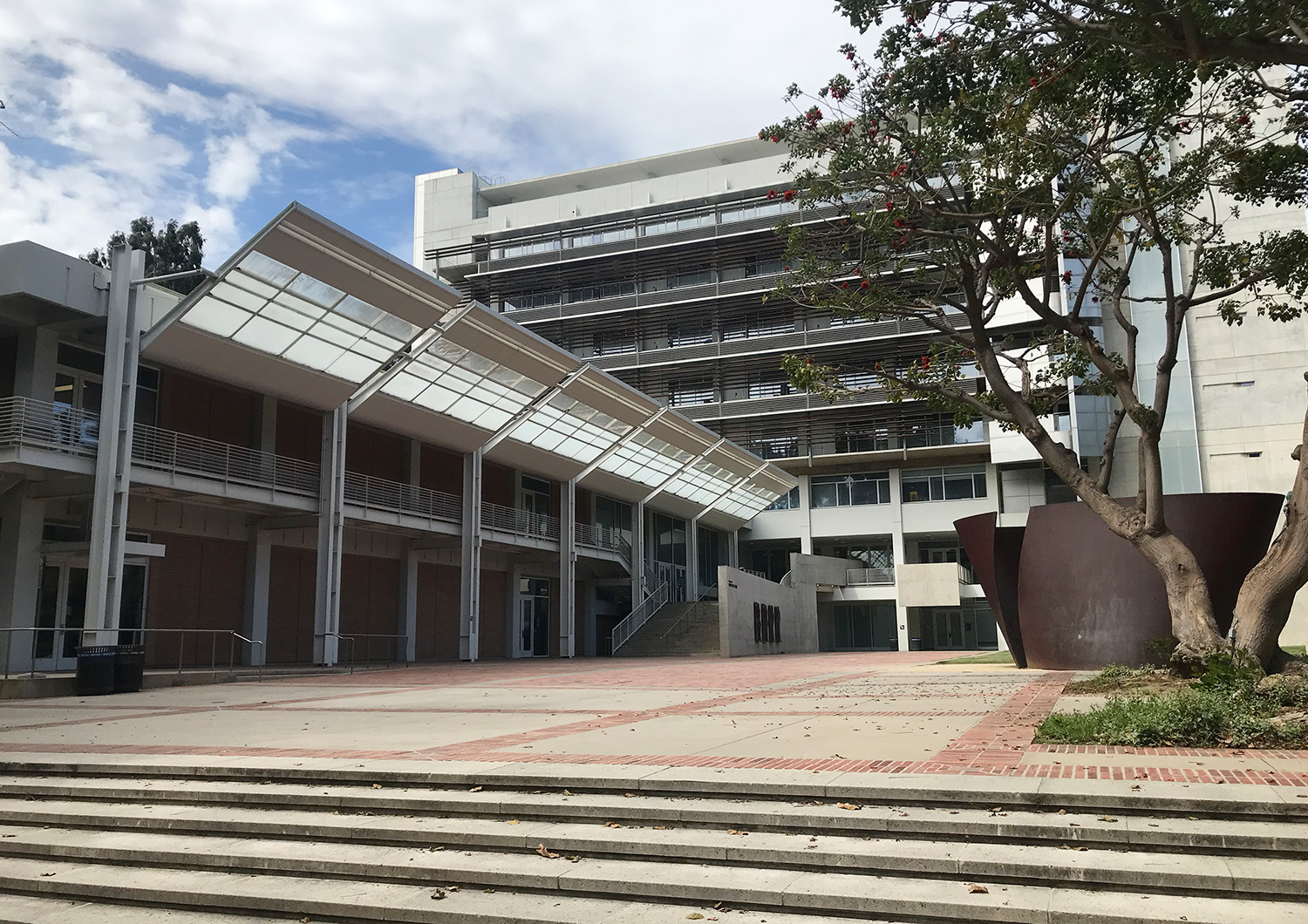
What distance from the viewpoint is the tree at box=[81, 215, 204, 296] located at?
164ft

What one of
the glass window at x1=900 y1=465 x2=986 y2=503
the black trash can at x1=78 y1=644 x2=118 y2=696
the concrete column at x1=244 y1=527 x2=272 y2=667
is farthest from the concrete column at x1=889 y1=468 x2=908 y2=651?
the black trash can at x1=78 y1=644 x2=118 y2=696

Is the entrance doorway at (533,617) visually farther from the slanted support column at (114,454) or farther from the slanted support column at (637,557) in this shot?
the slanted support column at (114,454)

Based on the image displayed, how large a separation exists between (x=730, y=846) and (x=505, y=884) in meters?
1.27

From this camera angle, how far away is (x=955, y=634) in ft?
169

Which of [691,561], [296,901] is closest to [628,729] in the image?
[296,901]

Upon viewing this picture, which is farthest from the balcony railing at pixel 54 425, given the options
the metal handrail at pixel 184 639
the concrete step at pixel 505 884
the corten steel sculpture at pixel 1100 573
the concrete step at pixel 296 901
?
the corten steel sculpture at pixel 1100 573

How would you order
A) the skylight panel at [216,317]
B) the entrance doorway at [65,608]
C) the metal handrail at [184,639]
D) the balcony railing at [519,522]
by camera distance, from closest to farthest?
1. the metal handrail at [184,639]
2. the skylight panel at [216,317]
3. the entrance doorway at [65,608]
4. the balcony railing at [519,522]

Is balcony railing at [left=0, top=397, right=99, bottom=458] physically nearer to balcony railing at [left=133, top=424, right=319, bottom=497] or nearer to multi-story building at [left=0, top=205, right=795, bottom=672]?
multi-story building at [left=0, top=205, right=795, bottom=672]

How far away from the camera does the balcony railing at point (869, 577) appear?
51281 mm

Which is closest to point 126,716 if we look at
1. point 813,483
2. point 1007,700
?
point 1007,700

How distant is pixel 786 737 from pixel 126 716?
884cm

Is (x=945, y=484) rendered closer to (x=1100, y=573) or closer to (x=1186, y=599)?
(x=1100, y=573)

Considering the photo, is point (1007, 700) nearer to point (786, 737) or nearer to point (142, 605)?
point (786, 737)

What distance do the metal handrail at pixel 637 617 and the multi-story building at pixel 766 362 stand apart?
35.6 ft
